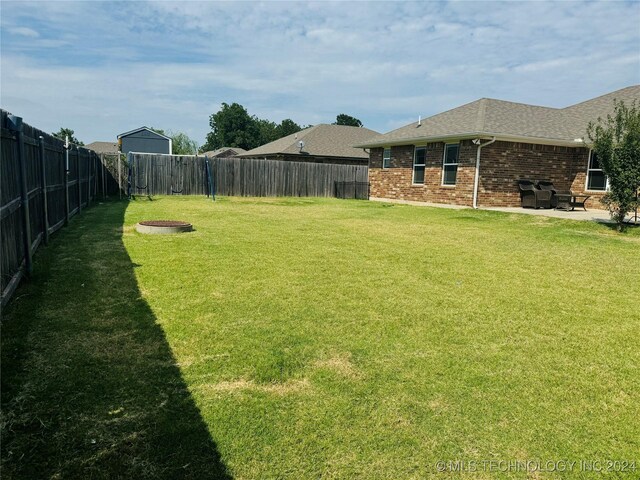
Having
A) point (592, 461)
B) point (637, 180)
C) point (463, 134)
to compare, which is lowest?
point (592, 461)

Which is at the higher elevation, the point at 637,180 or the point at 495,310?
the point at 637,180

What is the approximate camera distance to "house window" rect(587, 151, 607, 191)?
16.6 metres

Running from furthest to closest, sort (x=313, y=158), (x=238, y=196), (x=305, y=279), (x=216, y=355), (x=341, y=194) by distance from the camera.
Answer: (x=313, y=158), (x=341, y=194), (x=238, y=196), (x=305, y=279), (x=216, y=355)

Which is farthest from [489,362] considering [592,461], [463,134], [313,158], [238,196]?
[313,158]

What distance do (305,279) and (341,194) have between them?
59.0 feet

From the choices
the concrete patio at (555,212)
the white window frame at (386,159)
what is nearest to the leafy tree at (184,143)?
the white window frame at (386,159)

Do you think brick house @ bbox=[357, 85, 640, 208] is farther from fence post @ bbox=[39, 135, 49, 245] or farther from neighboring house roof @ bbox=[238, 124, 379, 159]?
fence post @ bbox=[39, 135, 49, 245]

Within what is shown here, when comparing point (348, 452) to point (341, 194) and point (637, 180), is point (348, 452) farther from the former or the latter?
point (341, 194)

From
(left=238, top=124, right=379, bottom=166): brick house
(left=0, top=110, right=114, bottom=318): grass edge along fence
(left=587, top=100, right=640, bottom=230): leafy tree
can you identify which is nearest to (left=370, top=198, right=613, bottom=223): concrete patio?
(left=587, top=100, right=640, bottom=230): leafy tree

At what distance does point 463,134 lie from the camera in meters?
15.9

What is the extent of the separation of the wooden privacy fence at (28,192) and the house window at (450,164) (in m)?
12.7

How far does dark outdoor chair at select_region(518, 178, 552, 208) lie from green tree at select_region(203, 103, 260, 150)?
74914 millimetres

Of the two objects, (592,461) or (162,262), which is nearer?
(592,461)

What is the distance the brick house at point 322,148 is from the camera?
1170 inches
